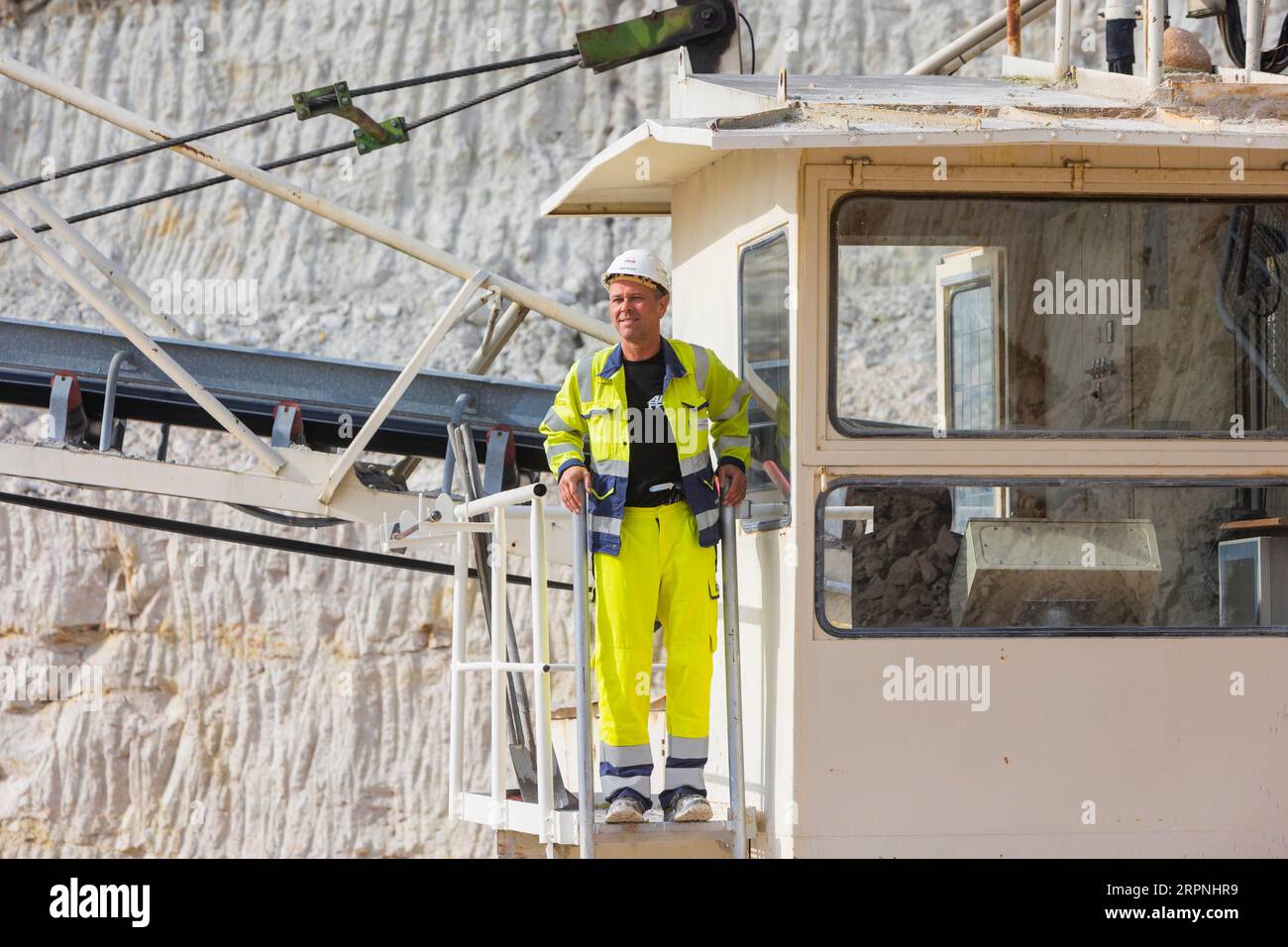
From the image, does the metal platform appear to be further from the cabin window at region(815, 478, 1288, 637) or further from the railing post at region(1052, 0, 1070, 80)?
the railing post at region(1052, 0, 1070, 80)

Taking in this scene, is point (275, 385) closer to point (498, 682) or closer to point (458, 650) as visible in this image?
point (458, 650)

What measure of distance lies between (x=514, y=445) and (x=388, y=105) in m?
11.3

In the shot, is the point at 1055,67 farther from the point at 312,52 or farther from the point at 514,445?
the point at 312,52

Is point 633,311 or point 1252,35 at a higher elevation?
point 1252,35

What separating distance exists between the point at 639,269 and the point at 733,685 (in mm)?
1351

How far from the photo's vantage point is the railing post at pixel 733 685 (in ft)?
17.4

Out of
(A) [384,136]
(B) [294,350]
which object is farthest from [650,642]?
(B) [294,350]

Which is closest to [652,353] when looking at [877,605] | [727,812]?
[877,605]

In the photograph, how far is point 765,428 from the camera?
583 centimetres
